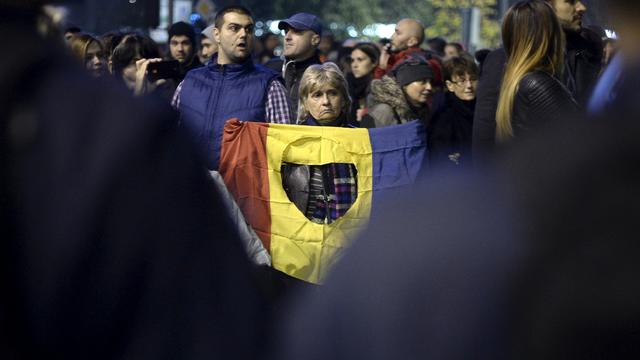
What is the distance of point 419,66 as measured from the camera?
29.4 feet

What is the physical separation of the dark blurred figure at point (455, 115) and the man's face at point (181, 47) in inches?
96.7

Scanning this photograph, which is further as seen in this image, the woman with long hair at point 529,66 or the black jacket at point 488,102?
the black jacket at point 488,102

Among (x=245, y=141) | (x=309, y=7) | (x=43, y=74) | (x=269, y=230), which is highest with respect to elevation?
(x=43, y=74)

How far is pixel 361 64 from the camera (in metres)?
12.5

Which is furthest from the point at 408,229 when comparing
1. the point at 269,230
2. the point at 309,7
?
the point at 309,7

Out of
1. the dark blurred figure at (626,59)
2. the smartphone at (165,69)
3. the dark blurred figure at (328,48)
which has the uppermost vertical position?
the dark blurred figure at (626,59)

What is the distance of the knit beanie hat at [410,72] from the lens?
346 inches

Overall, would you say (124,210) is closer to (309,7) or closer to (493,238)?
(493,238)

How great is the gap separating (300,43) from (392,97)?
85 cm

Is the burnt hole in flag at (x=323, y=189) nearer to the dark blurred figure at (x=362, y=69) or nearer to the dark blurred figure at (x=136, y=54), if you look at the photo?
the dark blurred figure at (x=136, y=54)

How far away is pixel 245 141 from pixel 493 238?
506cm

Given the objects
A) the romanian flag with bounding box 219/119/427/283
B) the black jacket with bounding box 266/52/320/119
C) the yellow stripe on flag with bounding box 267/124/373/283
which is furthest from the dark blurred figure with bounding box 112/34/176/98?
the yellow stripe on flag with bounding box 267/124/373/283

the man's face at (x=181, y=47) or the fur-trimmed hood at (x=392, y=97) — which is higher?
the fur-trimmed hood at (x=392, y=97)

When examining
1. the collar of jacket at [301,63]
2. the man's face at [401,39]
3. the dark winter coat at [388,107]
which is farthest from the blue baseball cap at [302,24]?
the man's face at [401,39]
